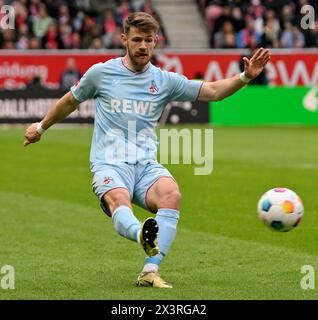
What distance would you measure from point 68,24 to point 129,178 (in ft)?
81.0

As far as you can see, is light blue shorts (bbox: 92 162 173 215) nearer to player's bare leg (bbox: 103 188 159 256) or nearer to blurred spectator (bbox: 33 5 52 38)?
player's bare leg (bbox: 103 188 159 256)

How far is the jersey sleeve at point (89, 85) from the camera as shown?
29.4 feet

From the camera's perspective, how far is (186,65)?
3172 centimetres

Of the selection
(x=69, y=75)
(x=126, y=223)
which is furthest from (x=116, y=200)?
(x=69, y=75)

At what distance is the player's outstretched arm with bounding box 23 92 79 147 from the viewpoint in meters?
9.09

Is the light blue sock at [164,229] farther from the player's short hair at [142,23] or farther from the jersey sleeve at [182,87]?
the player's short hair at [142,23]

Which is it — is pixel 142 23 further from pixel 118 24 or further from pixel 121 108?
pixel 118 24

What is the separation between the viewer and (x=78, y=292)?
8508 millimetres

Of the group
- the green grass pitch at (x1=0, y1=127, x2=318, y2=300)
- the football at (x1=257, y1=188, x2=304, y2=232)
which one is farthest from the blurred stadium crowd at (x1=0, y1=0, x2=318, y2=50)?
the football at (x1=257, y1=188, x2=304, y2=232)

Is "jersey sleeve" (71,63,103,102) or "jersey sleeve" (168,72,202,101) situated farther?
"jersey sleeve" (168,72,202,101)

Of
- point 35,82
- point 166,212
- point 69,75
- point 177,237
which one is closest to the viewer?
point 166,212

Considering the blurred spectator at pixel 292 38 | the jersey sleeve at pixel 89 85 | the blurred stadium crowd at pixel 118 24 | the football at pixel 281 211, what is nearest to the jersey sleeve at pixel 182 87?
the jersey sleeve at pixel 89 85

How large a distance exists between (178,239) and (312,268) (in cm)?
239

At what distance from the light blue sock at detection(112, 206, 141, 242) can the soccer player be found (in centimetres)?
7
